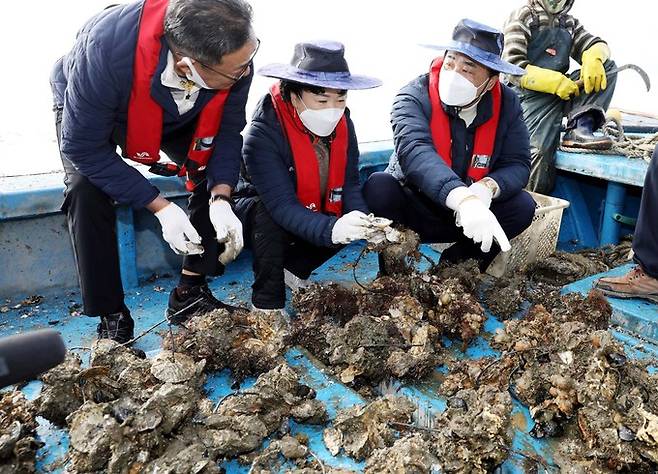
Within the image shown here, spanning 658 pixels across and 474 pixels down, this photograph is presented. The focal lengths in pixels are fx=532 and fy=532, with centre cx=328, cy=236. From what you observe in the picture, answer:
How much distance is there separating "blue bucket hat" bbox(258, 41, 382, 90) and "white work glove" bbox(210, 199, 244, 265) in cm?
60

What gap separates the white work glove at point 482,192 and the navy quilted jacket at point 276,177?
0.68m

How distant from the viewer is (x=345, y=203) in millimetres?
2627

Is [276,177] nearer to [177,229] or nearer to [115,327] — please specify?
[177,229]

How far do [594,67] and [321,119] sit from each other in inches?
94.9

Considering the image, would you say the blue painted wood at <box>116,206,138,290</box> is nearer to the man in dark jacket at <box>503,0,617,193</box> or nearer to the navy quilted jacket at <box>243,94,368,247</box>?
the navy quilted jacket at <box>243,94,368,247</box>

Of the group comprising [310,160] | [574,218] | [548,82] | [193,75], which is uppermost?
[193,75]

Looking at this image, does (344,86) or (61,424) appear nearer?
(61,424)

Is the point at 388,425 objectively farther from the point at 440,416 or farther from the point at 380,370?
the point at 380,370

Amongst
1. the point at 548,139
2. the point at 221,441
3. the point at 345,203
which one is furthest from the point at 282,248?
the point at 548,139

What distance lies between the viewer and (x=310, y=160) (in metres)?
2.44

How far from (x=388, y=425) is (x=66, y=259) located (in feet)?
6.64

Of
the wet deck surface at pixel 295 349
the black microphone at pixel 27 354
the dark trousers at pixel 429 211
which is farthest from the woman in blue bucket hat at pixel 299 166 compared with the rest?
the black microphone at pixel 27 354

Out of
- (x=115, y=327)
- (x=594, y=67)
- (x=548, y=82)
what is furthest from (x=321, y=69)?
(x=594, y=67)

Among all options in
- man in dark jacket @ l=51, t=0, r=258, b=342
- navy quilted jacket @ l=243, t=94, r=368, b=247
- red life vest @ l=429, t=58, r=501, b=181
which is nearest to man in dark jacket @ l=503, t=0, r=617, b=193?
red life vest @ l=429, t=58, r=501, b=181
